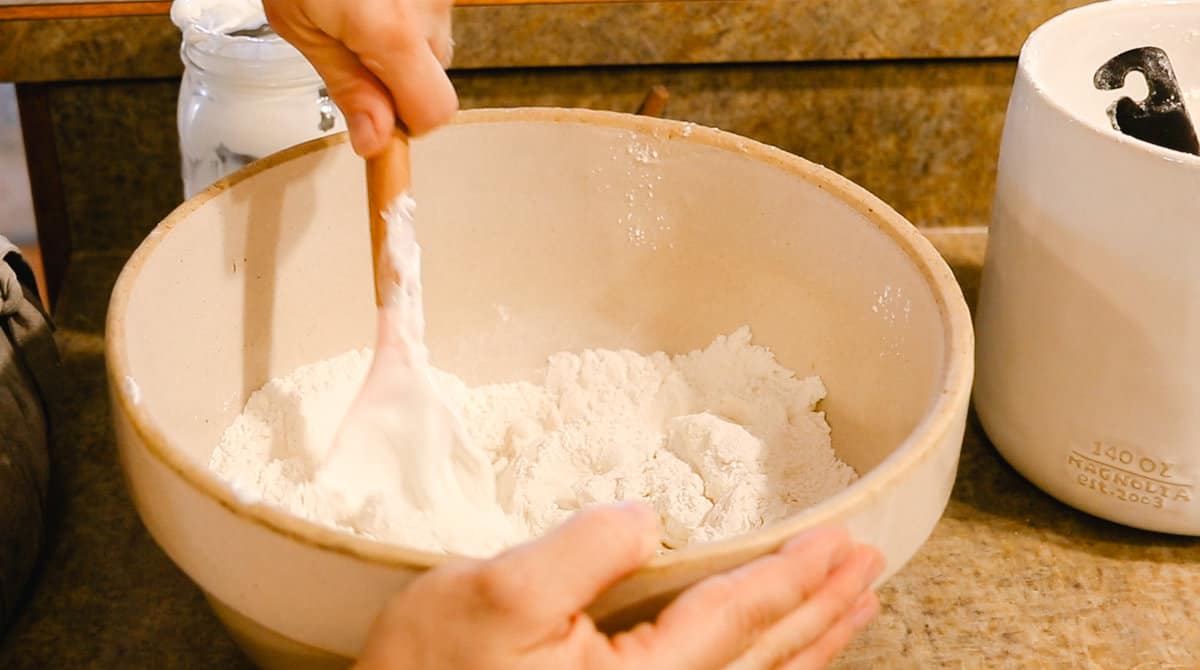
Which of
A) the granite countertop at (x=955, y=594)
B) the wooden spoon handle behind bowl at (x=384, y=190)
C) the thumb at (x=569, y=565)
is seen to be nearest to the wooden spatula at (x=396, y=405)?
the wooden spoon handle behind bowl at (x=384, y=190)

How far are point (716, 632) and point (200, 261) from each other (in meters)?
0.34

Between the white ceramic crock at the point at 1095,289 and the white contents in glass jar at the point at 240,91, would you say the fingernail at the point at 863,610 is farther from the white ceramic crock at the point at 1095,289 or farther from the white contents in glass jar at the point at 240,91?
the white contents in glass jar at the point at 240,91

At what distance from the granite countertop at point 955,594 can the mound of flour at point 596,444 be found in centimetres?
7

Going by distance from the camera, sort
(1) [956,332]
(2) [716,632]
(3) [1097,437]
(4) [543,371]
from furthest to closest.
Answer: (4) [543,371]
(3) [1097,437]
(1) [956,332]
(2) [716,632]

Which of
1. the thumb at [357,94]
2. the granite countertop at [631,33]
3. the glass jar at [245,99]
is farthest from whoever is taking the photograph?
the granite countertop at [631,33]

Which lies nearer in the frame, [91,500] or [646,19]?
[91,500]

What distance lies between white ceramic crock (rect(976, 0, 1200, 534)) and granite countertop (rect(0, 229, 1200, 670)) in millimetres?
22

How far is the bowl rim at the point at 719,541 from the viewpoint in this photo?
43 centimetres

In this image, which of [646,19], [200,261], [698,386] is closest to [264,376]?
[200,261]

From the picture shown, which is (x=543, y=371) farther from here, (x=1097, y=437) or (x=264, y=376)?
(x=1097, y=437)

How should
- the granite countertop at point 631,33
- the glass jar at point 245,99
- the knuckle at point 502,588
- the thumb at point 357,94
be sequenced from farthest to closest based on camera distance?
the granite countertop at point 631,33 < the glass jar at point 245,99 < the thumb at point 357,94 < the knuckle at point 502,588

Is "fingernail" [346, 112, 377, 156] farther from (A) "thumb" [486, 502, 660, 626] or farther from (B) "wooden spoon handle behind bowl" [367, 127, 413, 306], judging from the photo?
(A) "thumb" [486, 502, 660, 626]

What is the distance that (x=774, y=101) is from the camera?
2.94 feet

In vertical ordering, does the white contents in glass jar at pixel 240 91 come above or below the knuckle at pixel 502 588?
above
